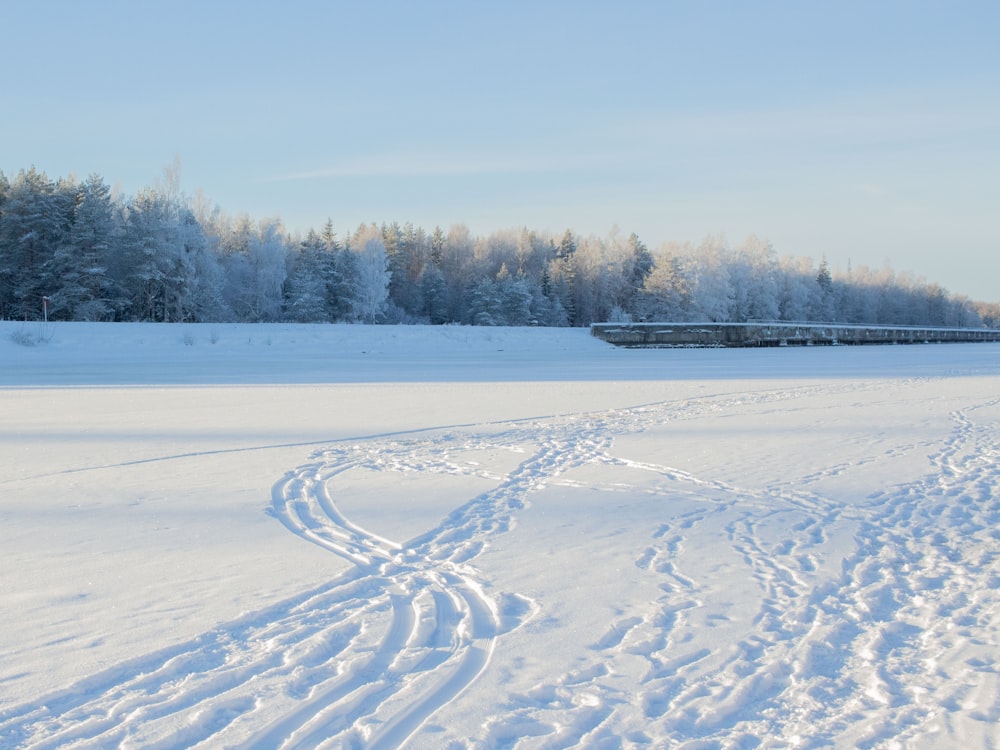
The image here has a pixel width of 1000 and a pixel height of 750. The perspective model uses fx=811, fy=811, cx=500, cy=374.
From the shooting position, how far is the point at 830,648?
137 inches

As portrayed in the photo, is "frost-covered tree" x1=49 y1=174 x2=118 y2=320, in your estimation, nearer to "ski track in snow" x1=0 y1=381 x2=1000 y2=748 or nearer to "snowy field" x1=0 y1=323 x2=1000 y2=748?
"snowy field" x1=0 y1=323 x2=1000 y2=748

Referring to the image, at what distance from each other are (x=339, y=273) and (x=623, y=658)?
183 feet

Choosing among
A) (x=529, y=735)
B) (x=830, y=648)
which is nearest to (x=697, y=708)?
(x=529, y=735)

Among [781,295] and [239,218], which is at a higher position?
[239,218]

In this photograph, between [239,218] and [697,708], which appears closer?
[697,708]

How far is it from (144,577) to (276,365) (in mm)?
17285

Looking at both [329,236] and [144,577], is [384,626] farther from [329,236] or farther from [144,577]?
[329,236]

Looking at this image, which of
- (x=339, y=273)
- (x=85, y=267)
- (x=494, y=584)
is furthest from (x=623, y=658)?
Answer: (x=339, y=273)

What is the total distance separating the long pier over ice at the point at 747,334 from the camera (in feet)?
124

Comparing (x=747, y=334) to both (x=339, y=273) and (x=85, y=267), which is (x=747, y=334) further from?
(x=85, y=267)

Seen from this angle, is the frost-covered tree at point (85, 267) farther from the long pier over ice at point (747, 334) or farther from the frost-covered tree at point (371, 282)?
the long pier over ice at point (747, 334)

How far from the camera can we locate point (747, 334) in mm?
43281

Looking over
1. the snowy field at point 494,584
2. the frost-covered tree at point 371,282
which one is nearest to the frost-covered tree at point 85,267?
the frost-covered tree at point 371,282

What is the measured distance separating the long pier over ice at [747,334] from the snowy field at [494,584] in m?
27.6
